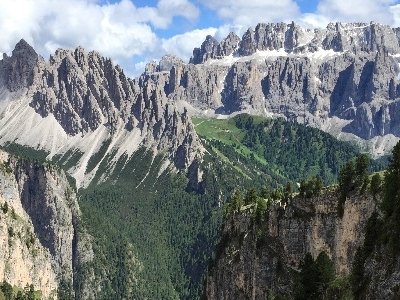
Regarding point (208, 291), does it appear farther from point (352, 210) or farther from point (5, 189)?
point (5, 189)

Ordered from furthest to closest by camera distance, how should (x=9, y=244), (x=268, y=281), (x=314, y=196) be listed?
(x=9, y=244) → (x=268, y=281) → (x=314, y=196)

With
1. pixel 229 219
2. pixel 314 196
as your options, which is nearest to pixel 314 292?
pixel 314 196

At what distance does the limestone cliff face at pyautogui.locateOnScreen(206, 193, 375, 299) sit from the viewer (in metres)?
87.4

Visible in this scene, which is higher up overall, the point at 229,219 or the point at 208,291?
the point at 229,219

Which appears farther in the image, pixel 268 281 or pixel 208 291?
pixel 208 291

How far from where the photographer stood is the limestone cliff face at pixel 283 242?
287 ft

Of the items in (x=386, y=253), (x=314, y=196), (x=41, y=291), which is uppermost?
(x=314, y=196)

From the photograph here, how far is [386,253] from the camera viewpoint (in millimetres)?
60812

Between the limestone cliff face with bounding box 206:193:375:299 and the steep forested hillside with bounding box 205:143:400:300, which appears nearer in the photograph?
the steep forested hillside with bounding box 205:143:400:300

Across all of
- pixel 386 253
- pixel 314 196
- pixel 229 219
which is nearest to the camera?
pixel 386 253

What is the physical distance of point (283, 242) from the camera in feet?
343

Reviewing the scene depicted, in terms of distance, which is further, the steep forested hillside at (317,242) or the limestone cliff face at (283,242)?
the limestone cliff face at (283,242)

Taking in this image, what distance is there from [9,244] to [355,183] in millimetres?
106708

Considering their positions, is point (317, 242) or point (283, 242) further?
point (283, 242)
